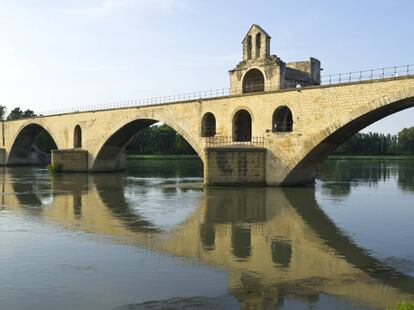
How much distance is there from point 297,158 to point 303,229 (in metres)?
12.5

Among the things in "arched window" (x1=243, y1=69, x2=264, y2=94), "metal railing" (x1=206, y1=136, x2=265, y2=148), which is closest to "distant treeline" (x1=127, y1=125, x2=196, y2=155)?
"arched window" (x1=243, y1=69, x2=264, y2=94)

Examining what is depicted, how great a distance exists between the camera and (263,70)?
35219 mm

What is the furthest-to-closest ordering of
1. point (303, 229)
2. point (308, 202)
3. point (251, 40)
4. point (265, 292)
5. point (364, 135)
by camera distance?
point (364, 135), point (251, 40), point (308, 202), point (303, 229), point (265, 292)

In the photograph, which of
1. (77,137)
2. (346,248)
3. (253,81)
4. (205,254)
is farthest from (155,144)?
(205,254)

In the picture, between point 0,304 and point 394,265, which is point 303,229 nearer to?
point 394,265

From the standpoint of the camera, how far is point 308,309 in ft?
28.2

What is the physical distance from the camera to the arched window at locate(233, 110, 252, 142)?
33.9 metres

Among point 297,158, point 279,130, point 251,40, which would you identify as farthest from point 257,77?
point 297,158

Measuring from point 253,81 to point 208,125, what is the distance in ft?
15.8

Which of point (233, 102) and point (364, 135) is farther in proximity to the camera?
point (364, 135)

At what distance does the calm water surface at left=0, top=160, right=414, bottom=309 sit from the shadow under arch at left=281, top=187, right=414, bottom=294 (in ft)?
0.11

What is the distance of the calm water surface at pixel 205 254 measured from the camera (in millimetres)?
9305

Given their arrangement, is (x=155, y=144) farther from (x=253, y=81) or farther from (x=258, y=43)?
(x=258, y=43)

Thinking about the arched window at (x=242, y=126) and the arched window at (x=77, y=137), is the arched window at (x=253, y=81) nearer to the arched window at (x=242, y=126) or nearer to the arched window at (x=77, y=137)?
the arched window at (x=242, y=126)
